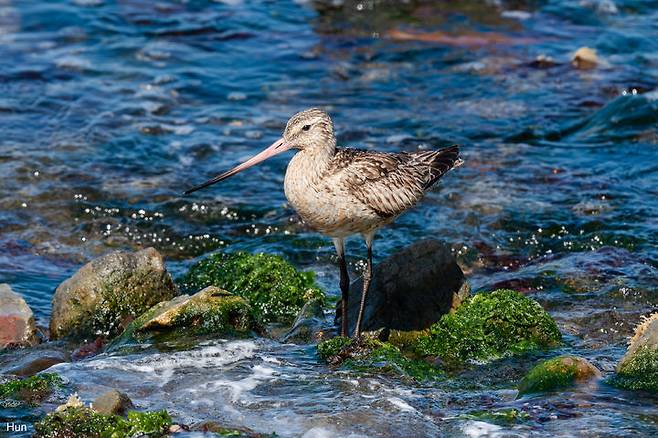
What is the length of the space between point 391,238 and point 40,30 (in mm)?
8298

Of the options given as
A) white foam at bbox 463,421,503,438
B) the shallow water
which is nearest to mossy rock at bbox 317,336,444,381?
the shallow water

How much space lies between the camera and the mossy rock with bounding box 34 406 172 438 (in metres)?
6.29

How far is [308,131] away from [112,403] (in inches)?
110

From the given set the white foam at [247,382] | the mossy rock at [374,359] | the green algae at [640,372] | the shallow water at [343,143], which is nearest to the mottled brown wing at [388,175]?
the mossy rock at [374,359]

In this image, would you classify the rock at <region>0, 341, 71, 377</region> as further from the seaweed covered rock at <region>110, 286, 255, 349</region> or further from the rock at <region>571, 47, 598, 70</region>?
the rock at <region>571, 47, 598, 70</region>

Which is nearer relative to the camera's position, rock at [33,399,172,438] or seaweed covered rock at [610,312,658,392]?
rock at [33,399,172,438]

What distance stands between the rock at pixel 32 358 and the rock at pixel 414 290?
2235mm

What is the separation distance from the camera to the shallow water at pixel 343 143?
7.14 metres

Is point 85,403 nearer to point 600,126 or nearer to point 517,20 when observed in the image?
point 600,126

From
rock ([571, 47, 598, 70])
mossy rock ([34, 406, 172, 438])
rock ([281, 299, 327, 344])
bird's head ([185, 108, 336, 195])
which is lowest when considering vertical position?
Result: rock ([281, 299, 327, 344])

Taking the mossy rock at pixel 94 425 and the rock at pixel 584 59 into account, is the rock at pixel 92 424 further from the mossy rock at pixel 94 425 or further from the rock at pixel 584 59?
the rock at pixel 584 59

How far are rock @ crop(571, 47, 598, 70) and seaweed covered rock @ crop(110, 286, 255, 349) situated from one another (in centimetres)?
884

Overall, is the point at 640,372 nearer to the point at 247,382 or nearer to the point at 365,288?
the point at 365,288

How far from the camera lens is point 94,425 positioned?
632cm
